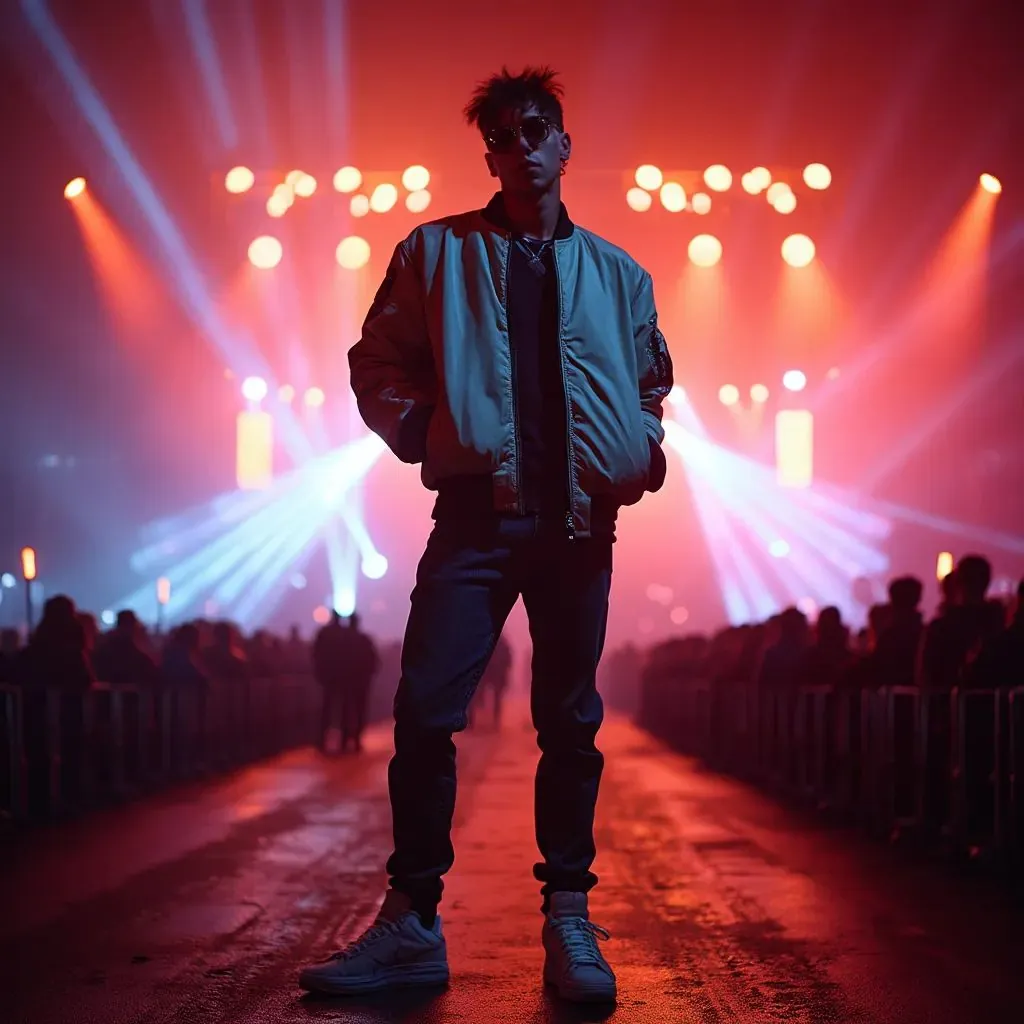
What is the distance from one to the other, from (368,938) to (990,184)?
74.7 ft

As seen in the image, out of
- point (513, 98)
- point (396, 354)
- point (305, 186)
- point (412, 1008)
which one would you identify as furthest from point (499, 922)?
point (305, 186)

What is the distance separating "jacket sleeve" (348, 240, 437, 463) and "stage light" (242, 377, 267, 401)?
27350mm

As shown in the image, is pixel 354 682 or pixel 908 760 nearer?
pixel 908 760

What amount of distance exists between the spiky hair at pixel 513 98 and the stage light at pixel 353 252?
72.3 ft

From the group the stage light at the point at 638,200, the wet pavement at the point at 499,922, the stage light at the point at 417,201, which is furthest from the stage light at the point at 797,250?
the wet pavement at the point at 499,922

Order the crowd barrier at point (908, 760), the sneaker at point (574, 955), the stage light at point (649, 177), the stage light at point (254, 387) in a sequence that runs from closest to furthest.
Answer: the sneaker at point (574, 955) → the crowd barrier at point (908, 760) → the stage light at point (649, 177) → the stage light at point (254, 387)

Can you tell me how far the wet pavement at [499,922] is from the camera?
3779 mm

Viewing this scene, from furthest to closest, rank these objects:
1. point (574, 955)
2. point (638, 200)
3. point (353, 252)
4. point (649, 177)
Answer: point (353, 252) < point (638, 200) < point (649, 177) < point (574, 955)

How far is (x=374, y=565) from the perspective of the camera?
4450 cm

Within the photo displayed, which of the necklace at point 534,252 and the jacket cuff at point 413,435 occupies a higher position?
the necklace at point 534,252

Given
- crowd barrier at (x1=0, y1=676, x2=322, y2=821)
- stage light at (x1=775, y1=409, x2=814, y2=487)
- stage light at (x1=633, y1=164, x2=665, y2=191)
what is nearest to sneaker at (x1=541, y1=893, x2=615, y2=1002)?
crowd barrier at (x1=0, y1=676, x2=322, y2=821)

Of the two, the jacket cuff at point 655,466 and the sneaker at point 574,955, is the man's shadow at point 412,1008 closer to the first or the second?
the sneaker at point 574,955

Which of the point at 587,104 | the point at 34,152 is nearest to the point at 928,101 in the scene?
the point at 587,104

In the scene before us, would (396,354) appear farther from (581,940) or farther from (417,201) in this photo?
(417,201)
